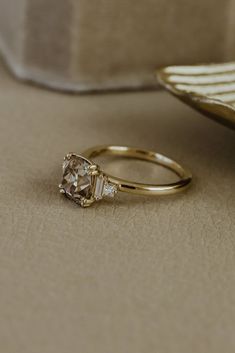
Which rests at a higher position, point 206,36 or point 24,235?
point 206,36

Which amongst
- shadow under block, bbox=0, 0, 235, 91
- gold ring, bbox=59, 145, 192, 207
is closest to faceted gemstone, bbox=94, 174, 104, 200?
gold ring, bbox=59, 145, 192, 207

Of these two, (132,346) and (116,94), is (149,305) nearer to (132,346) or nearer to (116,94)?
(132,346)

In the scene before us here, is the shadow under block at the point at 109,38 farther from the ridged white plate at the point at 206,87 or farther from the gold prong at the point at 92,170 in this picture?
the gold prong at the point at 92,170

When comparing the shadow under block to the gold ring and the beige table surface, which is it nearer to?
the beige table surface

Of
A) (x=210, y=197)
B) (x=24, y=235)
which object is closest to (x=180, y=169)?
(x=210, y=197)

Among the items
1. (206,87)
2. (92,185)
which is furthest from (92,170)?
(206,87)

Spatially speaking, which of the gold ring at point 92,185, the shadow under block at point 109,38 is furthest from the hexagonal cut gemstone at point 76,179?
the shadow under block at point 109,38

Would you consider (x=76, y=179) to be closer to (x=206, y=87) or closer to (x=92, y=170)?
(x=92, y=170)
